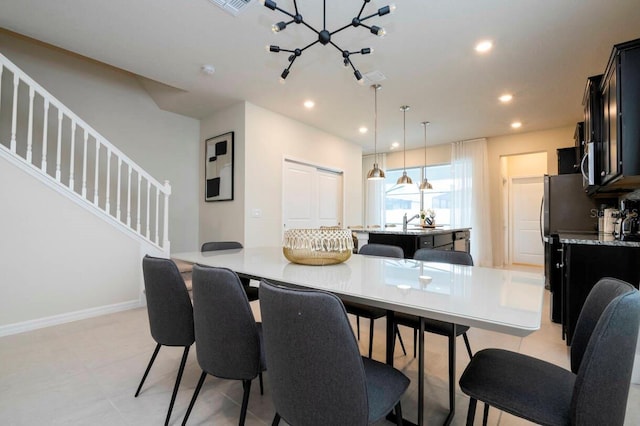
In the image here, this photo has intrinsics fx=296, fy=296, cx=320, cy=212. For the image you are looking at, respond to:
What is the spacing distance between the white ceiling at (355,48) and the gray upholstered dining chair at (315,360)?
2.36 meters

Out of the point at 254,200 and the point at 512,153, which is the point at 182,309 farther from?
the point at 512,153

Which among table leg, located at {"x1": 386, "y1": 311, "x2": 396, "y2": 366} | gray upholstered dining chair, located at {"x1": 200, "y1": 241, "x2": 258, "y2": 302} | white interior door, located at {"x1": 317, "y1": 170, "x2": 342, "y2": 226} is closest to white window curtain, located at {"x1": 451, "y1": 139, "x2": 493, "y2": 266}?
white interior door, located at {"x1": 317, "y1": 170, "x2": 342, "y2": 226}

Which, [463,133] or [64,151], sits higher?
[463,133]

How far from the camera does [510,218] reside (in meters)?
6.70

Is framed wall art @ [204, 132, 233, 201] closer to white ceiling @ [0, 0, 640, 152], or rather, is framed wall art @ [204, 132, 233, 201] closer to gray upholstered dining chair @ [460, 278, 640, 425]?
white ceiling @ [0, 0, 640, 152]

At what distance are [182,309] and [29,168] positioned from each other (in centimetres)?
249

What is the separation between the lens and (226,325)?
1211 mm

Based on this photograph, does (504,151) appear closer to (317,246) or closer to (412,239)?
(412,239)

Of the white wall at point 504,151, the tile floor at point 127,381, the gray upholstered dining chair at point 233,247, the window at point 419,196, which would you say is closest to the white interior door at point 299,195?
the gray upholstered dining chair at point 233,247

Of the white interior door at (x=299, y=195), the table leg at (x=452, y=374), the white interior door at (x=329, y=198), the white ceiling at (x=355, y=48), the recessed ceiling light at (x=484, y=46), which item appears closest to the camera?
the table leg at (x=452, y=374)

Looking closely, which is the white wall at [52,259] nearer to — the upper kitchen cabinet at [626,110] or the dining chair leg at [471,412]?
the dining chair leg at [471,412]

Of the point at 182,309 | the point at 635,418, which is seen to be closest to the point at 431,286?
the point at 182,309

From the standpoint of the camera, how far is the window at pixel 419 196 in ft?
21.8

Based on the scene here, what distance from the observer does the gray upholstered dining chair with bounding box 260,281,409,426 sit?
0.84 metres
